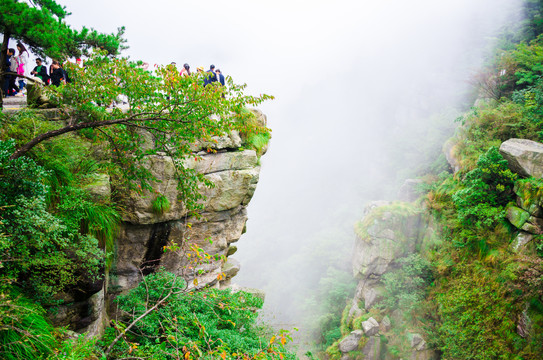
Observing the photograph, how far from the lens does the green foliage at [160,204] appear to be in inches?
261

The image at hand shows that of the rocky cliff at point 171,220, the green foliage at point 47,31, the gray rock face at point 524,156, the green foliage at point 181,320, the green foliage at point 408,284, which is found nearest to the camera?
the green foliage at point 47,31

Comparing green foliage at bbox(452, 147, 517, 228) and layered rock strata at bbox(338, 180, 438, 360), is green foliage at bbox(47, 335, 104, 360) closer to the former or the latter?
green foliage at bbox(452, 147, 517, 228)

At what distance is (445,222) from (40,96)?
17130mm

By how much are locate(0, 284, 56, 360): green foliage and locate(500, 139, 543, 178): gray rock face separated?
14725 mm

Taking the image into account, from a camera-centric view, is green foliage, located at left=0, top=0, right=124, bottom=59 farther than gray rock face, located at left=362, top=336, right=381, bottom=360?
No

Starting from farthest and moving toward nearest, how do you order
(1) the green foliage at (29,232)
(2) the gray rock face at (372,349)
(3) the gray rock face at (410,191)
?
(3) the gray rock face at (410,191), (2) the gray rock face at (372,349), (1) the green foliage at (29,232)

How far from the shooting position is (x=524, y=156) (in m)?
10.4

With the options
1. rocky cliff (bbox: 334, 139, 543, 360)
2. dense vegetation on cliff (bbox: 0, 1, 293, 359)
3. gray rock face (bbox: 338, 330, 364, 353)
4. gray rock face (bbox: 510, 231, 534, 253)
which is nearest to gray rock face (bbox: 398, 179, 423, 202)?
rocky cliff (bbox: 334, 139, 543, 360)

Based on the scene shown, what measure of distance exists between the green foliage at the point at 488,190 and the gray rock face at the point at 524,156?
0.26 metres

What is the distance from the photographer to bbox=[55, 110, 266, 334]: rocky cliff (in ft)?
18.4

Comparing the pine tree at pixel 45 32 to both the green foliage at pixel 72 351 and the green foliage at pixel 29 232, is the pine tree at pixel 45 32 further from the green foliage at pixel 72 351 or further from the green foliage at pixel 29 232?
the green foliage at pixel 72 351

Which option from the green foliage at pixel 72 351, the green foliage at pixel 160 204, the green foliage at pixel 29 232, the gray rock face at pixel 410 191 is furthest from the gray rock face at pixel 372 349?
the green foliage at pixel 29 232

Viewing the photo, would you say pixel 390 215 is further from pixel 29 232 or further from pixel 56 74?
pixel 56 74

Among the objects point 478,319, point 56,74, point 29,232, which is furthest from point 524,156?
point 56,74
